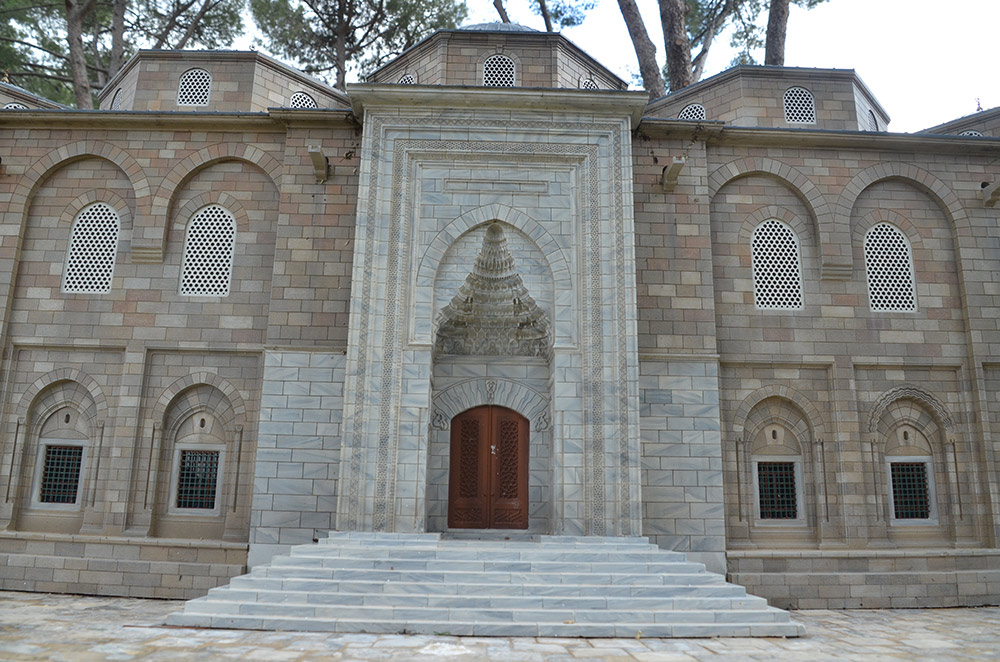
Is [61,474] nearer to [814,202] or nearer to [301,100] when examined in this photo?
[301,100]

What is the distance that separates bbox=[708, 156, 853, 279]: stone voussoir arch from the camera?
11.7 metres

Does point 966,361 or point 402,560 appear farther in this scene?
point 966,361

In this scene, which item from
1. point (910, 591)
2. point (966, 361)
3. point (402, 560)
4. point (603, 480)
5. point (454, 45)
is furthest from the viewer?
point (454, 45)

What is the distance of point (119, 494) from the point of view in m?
10.8

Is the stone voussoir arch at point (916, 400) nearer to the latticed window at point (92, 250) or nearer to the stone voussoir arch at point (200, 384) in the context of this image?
the stone voussoir arch at point (200, 384)

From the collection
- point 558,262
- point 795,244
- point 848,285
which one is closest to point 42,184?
point 558,262

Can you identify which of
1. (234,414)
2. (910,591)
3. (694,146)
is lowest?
(910,591)

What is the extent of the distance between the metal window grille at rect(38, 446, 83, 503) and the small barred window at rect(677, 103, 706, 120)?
40.8 ft

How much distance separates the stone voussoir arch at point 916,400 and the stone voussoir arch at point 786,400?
2.85ft

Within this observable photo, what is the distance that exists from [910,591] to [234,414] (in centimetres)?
1041

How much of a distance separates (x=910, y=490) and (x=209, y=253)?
11764mm

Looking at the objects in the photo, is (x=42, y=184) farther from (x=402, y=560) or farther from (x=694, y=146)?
(x=694, y=146)

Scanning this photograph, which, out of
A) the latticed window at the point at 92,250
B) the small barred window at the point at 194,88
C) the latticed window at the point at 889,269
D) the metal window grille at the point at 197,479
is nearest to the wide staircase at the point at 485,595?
the metal window grille at the point at 197,479

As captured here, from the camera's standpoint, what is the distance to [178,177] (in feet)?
38.7
